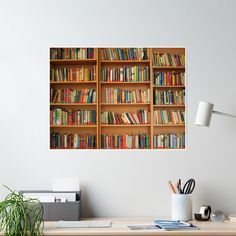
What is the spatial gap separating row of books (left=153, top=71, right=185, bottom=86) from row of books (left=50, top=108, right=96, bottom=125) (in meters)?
0.45

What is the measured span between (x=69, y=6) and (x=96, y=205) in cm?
116

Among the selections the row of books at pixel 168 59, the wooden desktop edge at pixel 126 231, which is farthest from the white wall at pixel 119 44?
the wooden desktop edge at pixel 126 231

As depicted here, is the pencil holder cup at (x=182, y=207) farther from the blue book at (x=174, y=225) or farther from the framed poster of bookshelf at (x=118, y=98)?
the framed poster of bookshelf at (x=118, y=98)

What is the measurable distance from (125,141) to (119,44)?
2.04 feet

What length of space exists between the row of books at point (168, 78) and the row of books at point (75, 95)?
400mm

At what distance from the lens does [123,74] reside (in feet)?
11.2

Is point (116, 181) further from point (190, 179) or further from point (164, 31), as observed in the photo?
point (164, 31)

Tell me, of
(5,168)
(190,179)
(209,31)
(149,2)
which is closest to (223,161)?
(190,179)

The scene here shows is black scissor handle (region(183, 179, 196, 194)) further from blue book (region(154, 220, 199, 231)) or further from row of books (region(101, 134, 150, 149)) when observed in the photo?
row of books (region(101, 134, 150, 149))

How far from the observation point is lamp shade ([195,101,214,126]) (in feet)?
9.64

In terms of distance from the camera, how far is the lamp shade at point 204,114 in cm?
294

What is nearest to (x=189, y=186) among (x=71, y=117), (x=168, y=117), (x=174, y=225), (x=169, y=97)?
(x=174, y=225)

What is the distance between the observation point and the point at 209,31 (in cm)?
312

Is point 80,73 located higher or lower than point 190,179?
higher
